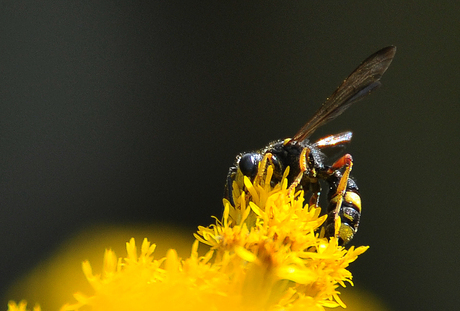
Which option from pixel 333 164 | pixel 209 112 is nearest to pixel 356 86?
pixel 333 164

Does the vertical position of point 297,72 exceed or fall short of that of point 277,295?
it exceeds it

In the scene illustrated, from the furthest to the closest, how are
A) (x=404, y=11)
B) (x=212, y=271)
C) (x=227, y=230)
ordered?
(x=404, y=11) < (x=227, y=230) < (x=212, y=271)

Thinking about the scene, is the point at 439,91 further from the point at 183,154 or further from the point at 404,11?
the point at 183,154

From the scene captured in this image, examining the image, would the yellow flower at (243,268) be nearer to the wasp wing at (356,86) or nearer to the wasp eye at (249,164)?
the wasp eye at (249,164)

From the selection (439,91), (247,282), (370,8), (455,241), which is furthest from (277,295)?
(370,8)

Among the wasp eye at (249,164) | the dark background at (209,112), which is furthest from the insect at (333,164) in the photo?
the dark background at (209,112)

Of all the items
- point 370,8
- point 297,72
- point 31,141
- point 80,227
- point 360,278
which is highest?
point 370,8

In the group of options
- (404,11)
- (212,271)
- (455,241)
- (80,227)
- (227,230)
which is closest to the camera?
(212,271)

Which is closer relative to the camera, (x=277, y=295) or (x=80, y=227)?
(x=277, y=295)
